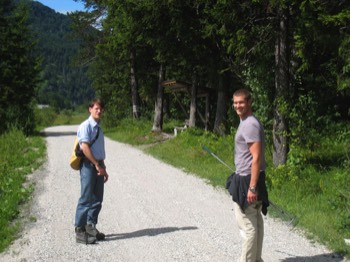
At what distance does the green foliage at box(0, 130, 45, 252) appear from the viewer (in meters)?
7.40

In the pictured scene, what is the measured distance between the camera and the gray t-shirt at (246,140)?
4848 millimetres

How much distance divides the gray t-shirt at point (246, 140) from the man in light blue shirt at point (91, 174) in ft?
7.52

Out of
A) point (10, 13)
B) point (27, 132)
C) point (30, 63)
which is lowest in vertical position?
point (27, 132)

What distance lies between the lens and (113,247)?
21.1 feet

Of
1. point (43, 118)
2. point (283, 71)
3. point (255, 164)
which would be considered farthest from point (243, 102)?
point (43, 118)

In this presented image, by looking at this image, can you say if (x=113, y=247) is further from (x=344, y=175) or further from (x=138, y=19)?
(x=138, y=19)

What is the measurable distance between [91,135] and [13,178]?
20.2 feet

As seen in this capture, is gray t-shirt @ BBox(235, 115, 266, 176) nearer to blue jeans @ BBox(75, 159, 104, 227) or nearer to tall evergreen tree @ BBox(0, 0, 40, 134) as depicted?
blue jeans @ BBox(75, 159, 104, 227)

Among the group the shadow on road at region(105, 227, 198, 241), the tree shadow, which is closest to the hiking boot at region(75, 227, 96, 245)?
the shadow on road at region(105, 227, 198, 241)

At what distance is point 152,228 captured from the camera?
7.38 meters

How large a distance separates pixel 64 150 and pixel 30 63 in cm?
1124

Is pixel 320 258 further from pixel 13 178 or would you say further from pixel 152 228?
pixel 13 178

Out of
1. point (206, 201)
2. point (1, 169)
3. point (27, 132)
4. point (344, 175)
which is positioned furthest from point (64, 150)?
point (344, 175)

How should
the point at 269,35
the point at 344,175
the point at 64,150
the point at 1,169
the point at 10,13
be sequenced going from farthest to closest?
the point at 10,13, the point at 64,150, the point at 1,169, the point at 269,35, the point at 344,175
